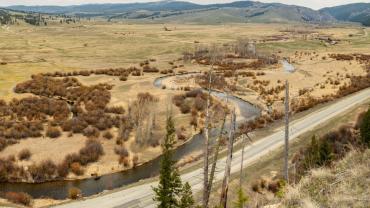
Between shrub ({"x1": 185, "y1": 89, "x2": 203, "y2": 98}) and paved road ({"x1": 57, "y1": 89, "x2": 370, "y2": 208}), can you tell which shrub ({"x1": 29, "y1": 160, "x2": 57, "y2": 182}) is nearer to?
paved road ({"x1": 57, "y1": 89, "x2": 370, "y2": 208})

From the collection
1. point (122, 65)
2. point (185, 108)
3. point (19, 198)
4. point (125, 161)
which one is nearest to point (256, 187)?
point (125, 161)

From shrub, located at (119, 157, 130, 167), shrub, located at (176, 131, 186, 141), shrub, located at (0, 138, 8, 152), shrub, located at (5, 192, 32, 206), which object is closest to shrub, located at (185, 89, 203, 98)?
shrub, located at (176, 131, 186, 141)

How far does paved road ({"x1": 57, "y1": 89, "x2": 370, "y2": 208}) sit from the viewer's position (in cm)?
3678

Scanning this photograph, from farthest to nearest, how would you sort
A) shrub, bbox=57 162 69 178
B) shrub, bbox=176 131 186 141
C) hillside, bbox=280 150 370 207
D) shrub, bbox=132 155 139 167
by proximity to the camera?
shrub, bbox=176 131 186 141
shrub, bbox=132 155 139 167
shrub, bbox=57 162 69 178
hillside, bbox=280 150 370 207

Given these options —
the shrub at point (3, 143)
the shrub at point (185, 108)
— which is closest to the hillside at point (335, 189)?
the shrub at point (3, 143)

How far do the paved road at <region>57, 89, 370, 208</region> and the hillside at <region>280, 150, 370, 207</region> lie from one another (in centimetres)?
1785

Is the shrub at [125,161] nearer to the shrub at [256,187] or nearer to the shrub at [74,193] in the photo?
the shrub at [74,193]

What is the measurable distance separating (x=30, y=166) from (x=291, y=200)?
109 feet

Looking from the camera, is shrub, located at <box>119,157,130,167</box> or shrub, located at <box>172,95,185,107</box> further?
shrub, located at <box>172,95,185,107</box>

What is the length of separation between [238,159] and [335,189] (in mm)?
27739

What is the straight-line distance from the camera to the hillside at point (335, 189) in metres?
17.6

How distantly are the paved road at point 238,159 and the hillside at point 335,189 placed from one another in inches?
703

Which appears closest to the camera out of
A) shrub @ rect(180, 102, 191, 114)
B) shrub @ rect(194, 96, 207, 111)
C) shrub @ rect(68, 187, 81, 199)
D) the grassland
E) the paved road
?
the paved road

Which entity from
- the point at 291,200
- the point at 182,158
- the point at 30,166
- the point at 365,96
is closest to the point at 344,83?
the point at 365,96
